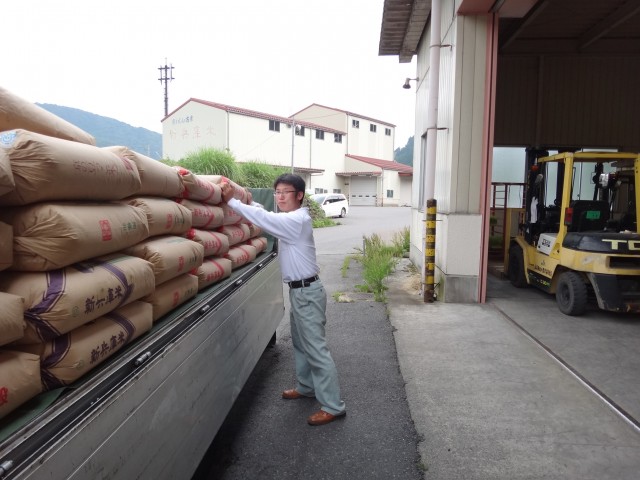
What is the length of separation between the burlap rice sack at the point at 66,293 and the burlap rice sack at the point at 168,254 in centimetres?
33

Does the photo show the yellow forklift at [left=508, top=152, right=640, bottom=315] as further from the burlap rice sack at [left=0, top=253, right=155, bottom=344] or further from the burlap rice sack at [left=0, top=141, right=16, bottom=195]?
the burlap rice sack at [left=0, top=141, right=16, bottom=195]

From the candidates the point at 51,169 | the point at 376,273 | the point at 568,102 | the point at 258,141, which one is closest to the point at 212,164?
the point at 376,273

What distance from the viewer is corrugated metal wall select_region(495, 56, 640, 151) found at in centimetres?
1099

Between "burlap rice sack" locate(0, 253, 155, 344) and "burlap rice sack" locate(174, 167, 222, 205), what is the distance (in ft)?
3.58

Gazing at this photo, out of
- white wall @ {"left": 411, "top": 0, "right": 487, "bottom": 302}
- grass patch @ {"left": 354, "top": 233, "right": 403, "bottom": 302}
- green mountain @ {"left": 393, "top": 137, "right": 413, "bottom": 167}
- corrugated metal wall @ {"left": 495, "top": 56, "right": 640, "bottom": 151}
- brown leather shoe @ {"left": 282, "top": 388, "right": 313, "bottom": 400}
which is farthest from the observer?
green mountain @ {"left": 393, "top": 137, "right": 413, "bottom": 167}

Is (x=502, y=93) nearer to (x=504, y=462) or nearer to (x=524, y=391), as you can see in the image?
(x=524, y=391)

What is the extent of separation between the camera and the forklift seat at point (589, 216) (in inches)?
253

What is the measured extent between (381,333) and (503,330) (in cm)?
143

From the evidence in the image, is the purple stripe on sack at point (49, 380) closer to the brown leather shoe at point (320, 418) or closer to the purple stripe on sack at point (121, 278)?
the purple stripe on sack at point (121, 278)

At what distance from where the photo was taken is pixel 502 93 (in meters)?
11.1

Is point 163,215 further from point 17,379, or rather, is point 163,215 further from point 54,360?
point 17,379

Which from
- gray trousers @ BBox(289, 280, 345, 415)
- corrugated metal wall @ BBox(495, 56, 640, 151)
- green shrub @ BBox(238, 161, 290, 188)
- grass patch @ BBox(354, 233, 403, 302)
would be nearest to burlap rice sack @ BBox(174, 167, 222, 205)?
gray trousers @ BBox(289, 280, 345, 415)

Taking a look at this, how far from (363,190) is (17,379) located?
42329 mm

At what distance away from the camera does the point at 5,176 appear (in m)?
1.39
